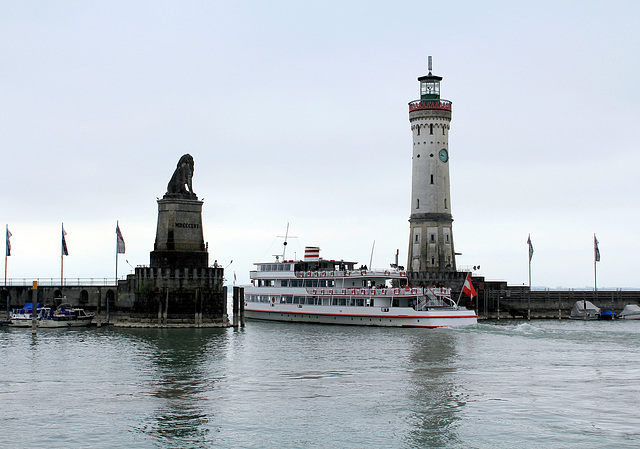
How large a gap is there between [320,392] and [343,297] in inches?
1610

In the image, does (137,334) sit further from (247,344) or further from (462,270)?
(462,270)

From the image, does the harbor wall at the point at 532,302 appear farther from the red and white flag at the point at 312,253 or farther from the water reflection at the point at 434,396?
the water reflection at the point at 434,396

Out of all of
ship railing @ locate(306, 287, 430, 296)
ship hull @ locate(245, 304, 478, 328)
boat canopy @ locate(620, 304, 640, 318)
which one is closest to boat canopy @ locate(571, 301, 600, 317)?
boat canopy @ locate(620, 304, 640, 318)

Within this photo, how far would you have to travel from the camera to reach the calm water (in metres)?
29.9

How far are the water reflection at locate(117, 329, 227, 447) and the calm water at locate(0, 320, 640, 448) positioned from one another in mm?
111

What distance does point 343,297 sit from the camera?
78812 mm

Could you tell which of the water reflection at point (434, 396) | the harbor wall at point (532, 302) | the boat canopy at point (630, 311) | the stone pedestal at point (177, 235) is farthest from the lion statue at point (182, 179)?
the boat canopy at point (630, 311)

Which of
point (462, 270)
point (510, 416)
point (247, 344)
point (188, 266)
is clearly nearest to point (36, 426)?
point (510, 416)

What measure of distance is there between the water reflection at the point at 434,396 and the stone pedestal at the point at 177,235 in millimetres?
24445

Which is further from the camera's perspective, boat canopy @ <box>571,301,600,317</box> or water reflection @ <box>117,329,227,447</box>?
boat canopy @ <box>571,301,600,317</box>

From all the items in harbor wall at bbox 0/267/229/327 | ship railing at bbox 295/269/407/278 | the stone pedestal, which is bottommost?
harbor wall at bbox 0/267/229/327

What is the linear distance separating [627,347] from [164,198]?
41.6 m

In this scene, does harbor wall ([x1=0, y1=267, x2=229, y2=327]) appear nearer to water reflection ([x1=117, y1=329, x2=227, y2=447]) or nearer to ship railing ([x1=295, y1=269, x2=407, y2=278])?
water reflection ([x1=117, y1=329, x2=227, y2=447])

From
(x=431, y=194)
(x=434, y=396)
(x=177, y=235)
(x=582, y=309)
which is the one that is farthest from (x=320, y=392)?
(x=582, y=309)
